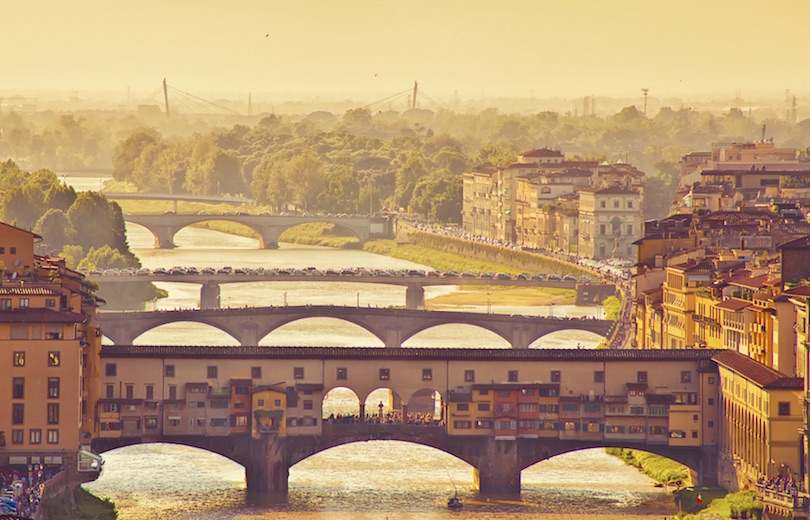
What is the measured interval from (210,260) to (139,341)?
38.1m

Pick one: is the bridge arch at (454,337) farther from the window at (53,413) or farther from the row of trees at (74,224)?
the window at (53,413)

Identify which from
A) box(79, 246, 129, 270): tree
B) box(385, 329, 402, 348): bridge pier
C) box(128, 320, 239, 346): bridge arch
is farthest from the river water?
box(79, 246, 129, 270): tree

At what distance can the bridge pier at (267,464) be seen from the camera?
56.8 meters

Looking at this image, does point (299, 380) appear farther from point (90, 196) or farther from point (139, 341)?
point (90, 196)

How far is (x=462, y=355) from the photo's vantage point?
192 feet

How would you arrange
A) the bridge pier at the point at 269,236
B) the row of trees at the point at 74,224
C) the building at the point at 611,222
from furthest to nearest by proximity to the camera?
1. the bridge pier at the point at 269,236
2. the building at the point at 611,222
3. the row of trees at the point at 74,224

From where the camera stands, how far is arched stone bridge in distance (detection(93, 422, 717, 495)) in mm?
57062

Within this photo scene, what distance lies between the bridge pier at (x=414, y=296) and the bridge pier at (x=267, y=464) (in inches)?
1506

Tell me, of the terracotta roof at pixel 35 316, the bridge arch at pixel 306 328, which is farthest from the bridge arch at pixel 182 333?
the terracotta roof at pixel 35 316

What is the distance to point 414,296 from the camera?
3777 inches

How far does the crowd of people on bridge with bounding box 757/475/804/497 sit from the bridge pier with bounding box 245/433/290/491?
36.5 ft

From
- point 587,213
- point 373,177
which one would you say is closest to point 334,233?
point 373,177

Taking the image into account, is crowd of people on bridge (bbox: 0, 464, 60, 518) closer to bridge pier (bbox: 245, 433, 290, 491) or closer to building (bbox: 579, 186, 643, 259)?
bridge pier (bbox: 245, 433, 290, 491)

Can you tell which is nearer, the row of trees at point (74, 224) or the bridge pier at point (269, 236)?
the row of trees at point (74, 224)
